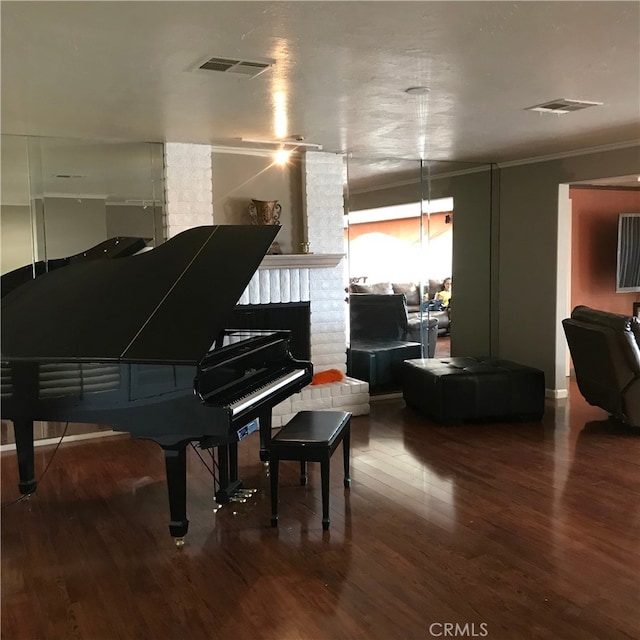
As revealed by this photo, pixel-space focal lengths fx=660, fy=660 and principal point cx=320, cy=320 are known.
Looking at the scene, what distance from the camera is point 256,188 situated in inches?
232

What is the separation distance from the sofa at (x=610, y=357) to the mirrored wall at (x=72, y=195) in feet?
11.7

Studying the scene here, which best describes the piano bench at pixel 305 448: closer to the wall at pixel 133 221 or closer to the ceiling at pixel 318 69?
the ceiling at pixel 318 69

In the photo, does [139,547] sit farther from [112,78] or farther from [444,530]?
[112,78]

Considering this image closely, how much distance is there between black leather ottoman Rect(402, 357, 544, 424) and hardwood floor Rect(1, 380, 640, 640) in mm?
619

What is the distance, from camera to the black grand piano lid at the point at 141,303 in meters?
3.10

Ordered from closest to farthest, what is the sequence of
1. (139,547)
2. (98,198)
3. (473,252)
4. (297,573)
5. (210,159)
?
(297,573) → (139,547) → (98,198) → (210,159) → (473,252)

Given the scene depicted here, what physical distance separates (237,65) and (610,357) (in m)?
3.62

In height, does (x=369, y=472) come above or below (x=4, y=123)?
below

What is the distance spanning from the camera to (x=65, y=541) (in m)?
3.44

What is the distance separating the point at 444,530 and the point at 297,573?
2.85 feet

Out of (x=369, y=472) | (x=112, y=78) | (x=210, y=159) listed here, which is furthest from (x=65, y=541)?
(x=210, y=159)

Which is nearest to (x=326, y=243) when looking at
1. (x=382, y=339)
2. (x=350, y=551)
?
(x=382, y=339)

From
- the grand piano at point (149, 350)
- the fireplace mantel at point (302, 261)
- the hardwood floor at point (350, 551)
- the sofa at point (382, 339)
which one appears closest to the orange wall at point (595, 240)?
the sofa at point (382, 339)

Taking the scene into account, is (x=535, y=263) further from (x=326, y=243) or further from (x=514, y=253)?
(x=326, y=243)
